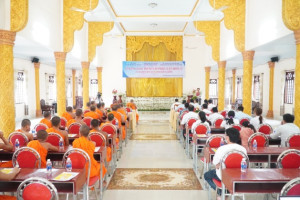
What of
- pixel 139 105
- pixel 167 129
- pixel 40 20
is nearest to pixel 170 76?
pixel 139 105

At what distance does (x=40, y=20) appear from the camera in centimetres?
830

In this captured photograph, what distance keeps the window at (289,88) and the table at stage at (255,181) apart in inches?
466

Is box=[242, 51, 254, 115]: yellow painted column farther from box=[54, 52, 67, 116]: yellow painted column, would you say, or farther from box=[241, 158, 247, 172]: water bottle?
box=[241, 158, 247, 172]: water bottle

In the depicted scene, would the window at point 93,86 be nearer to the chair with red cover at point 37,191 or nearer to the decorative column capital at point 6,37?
the decorative column capital at point 6,37

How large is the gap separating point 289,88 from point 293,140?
10.3 metres

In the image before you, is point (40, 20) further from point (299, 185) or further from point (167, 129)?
point (299, 185)

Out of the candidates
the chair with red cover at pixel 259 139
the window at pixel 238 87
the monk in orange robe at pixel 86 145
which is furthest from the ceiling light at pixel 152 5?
the window at pixel 238 87

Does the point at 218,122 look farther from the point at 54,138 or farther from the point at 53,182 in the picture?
the point at 53,182

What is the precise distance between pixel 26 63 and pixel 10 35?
968cm

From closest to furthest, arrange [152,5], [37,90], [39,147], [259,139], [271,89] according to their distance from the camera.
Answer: [39,147] → [259,139] → [152,5] → [271,89] → [37,90]

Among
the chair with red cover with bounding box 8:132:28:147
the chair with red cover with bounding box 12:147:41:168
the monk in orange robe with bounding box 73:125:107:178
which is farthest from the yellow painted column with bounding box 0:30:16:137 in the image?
the monk in orange robe with bounding box 73:125:107:178

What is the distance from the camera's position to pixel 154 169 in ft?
20.0

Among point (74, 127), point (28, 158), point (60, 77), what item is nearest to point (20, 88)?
point (60, 77)

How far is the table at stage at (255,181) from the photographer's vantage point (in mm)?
3035
